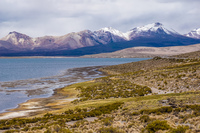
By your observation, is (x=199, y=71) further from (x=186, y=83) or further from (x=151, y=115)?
(x=151, y=115)

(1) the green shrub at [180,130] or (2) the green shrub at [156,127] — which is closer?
(1) the green shrub at [180,130]

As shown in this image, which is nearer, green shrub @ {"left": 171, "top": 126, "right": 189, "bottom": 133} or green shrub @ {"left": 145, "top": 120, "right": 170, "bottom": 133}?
green shrub @ {"left": 171, "top": 126, "right": 189, "bottom": 133}

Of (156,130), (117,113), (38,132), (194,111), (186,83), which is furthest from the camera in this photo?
(186,83)

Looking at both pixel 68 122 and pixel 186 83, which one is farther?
pixel 186 83

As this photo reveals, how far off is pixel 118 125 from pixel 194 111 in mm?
7333

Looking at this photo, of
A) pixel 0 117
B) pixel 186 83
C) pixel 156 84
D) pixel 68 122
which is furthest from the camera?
pixel 156 84

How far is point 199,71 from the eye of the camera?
48750mm

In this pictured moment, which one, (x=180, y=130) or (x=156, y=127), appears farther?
(x=156, y=127)

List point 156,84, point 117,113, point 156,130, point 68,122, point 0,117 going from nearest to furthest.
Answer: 1. point 156,130
2. point 68,122
3. point 117,113
4. point 0,117
5. point 156,84

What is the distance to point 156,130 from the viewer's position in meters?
16.9

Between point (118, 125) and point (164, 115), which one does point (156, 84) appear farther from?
point (118, 125)

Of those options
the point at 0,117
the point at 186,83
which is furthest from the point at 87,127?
the point at 186,83

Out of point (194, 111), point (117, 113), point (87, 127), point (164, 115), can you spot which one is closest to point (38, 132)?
point (87, 127)

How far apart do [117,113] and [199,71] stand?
30.8 meters
